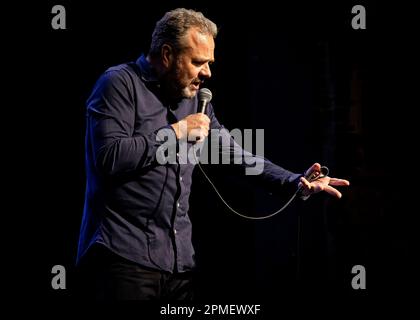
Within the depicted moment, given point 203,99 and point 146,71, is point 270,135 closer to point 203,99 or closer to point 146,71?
point 203,99

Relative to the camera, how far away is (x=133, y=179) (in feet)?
5.54

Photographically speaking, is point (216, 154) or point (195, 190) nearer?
point (216, 154)

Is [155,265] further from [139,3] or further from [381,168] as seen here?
[381,168]

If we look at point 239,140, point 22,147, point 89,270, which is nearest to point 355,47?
point 239,140

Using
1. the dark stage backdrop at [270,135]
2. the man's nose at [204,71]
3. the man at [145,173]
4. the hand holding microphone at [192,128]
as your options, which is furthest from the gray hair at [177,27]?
the dark stage backdrop at [270,135]

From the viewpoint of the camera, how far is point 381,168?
10.8 ft

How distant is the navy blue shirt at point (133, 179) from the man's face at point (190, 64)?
74 mm

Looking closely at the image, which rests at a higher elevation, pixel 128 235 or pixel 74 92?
pixel 74 92

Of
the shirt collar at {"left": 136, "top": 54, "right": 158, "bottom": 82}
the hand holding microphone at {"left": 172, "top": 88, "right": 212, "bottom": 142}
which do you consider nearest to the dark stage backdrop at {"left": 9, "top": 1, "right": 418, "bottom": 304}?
the shirt collar at {"left": 136, "top": 54, "right": 158, "bottom": 82}

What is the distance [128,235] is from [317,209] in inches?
72.9

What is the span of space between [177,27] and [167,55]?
0.11 m

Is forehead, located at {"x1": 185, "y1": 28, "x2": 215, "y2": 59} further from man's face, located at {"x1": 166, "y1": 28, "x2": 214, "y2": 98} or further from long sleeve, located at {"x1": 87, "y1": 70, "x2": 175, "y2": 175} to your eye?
long sleeve, located at {"x1": 87, "y1": 70, "x2": 175, "y2": 175}
